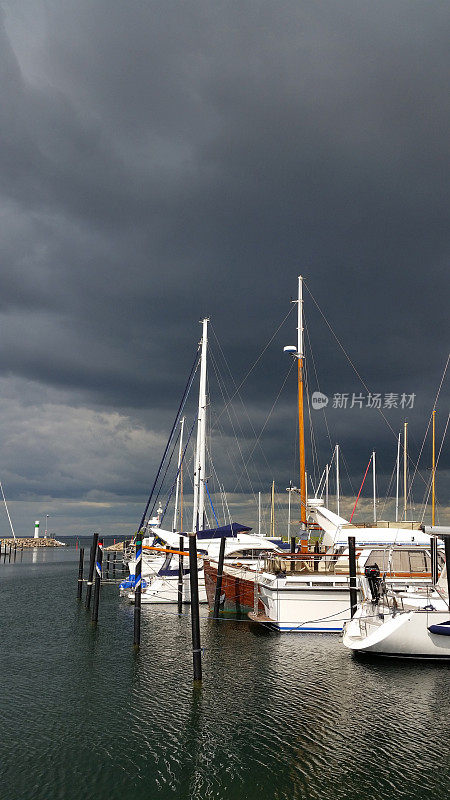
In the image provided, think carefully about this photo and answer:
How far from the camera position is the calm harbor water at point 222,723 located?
11602 mm

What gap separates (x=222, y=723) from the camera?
14.8 m

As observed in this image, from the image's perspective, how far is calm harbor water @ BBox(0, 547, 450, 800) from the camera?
11.6m

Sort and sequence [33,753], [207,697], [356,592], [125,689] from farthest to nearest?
[356,592] → [125,689] → [207,697] → [33,753]

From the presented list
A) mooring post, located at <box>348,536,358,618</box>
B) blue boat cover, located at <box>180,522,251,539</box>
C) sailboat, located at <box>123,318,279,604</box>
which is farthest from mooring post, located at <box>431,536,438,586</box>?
blue boat cover, located at <box>180,522,251,539</box>

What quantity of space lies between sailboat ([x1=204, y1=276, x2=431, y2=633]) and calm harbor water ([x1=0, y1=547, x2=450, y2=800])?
4.07ft

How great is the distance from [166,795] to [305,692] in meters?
7.48

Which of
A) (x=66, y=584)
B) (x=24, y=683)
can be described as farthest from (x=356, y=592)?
(x=66, y=584)

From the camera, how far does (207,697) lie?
17000 millimetres

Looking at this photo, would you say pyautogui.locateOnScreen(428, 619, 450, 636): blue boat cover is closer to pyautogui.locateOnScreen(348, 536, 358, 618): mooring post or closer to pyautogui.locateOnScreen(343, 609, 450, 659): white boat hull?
pyautogui.locateOnScreen(343, 609, 450, 659): white boat hull

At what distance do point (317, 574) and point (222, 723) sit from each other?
507 inches

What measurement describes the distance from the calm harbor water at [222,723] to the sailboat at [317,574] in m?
1.24

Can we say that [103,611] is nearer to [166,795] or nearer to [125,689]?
[125,689]

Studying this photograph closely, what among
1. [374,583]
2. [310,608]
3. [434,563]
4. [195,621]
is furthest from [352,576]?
[195,621]

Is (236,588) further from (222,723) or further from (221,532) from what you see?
(222,723)
